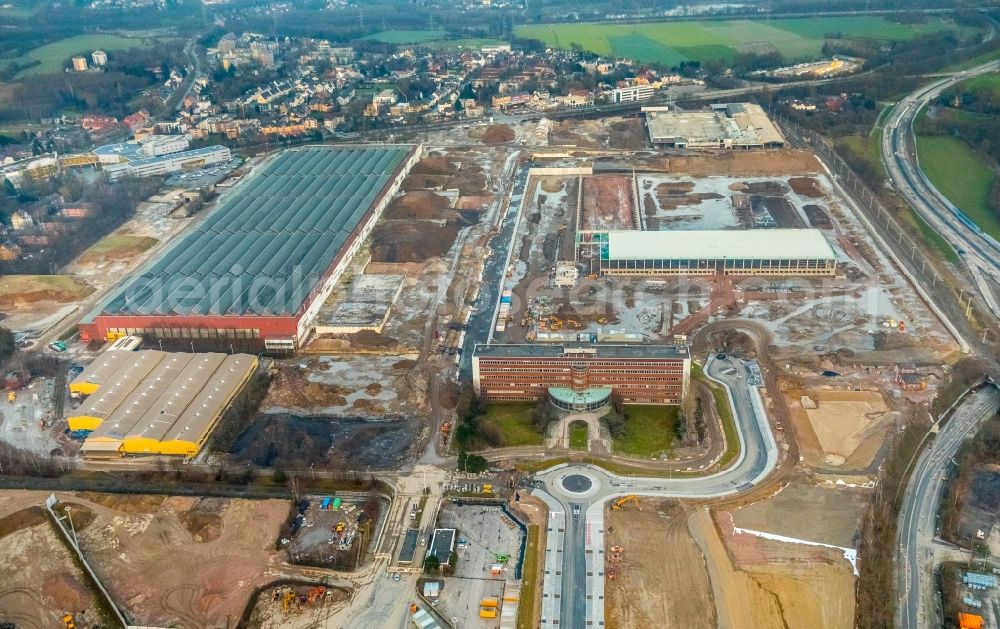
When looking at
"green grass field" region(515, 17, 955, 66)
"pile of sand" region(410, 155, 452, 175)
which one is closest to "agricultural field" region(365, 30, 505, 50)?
"green grass field" region(515, 17, 955, 66)

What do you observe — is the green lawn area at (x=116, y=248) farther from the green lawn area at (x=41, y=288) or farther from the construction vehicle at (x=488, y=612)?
the construction vehicle at (x=488, y=612)

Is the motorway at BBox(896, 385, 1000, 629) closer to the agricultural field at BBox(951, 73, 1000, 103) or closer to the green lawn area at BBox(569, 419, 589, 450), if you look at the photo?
the green lawn area at BBox(569, 419, 589, 450)

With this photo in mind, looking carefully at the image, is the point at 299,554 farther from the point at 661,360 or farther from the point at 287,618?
the point at 661,360

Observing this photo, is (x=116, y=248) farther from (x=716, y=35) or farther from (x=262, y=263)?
(x=716, y=35)

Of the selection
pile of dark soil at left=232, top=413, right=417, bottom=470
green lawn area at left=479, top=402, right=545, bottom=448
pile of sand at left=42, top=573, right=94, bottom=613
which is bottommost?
pile of sand at left=42, top=573, right=94, bottom=613

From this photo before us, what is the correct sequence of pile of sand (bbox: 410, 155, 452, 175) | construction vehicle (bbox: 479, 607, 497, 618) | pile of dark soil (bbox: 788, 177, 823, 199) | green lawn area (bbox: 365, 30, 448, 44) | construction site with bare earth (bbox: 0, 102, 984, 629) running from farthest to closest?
green lawn area (bbox: 365, 30, 448, 44), pile of sand (bbox: 410, 155, 452, 175), pile of dark soil (bbox: 788, 177, 823, 199), construction site with bare earth (bbox: 0, 102, 984, 629), construction vehicle (bbox: 479, 607, 497, 618)

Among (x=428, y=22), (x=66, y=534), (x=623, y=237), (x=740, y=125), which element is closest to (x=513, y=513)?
(x=66, y=534)
